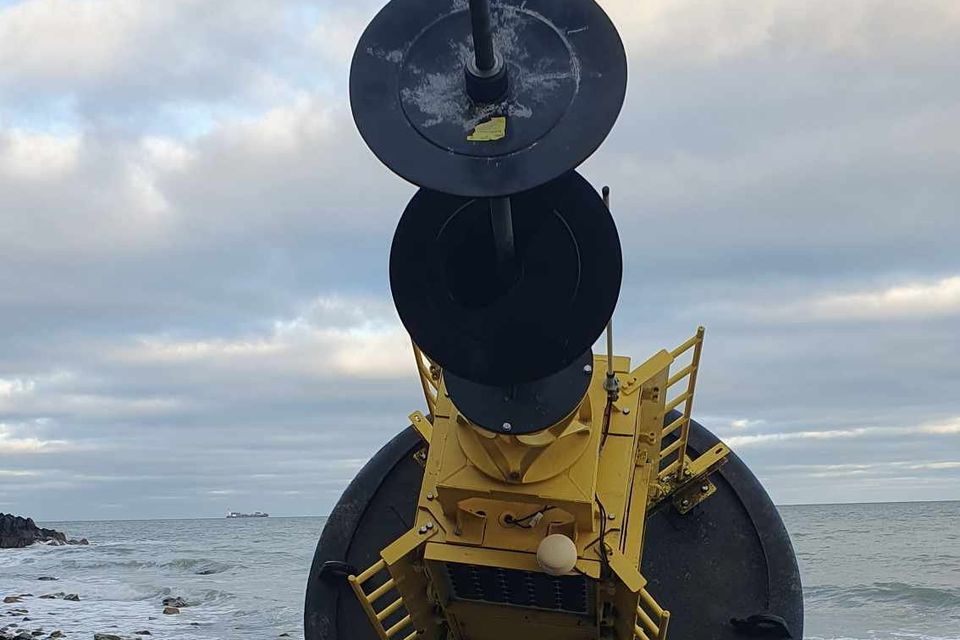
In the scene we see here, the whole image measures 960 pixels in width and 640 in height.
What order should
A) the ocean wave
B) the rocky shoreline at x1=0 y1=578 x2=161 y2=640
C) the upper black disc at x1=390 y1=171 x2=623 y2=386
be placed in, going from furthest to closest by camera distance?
the ocean wave < the rocky shoreline at x1=0 y1=578 x2=161 y2=640 < the upper black disc at x1=390 y1=171 x2=623 y2=386

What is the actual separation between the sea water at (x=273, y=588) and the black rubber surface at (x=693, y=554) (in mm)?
14458

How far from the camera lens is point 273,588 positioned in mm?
35469

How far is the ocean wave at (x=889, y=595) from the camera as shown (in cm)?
2655

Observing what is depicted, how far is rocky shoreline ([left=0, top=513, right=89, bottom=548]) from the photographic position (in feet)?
259

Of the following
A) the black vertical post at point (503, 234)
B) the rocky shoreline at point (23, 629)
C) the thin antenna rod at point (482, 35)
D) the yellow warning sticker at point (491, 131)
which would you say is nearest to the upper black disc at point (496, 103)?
the yellow warning sticker at point (491, 131)

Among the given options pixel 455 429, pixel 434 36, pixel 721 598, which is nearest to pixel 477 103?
pixel 434 36

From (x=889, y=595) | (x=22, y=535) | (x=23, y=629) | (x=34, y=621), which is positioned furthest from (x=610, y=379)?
(x=22, y=535)

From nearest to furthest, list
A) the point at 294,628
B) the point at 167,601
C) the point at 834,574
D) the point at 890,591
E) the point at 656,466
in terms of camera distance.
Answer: the point at 656,466 < the point at 294,628 < the point at 890,591 < the point at 167,601 < the point at 834,574

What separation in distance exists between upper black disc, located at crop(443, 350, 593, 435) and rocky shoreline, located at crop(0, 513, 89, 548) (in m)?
79.8

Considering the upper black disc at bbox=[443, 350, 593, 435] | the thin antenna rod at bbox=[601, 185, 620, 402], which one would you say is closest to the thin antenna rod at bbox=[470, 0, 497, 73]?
the upper black disc at bbox=[443, 350, 593, 435]

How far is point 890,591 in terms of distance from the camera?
28.5 m

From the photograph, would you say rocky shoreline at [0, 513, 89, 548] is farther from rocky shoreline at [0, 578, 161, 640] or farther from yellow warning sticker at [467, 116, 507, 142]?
yellow warning sticker at [467, 116, 507, 142]

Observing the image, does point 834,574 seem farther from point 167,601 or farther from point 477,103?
point 477,103

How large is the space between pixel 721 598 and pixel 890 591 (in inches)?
896
